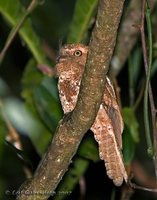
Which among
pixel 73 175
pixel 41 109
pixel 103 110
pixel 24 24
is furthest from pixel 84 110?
pixel 24 24

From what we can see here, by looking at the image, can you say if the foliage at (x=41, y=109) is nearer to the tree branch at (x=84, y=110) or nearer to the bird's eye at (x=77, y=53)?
the tree branch at (x=84, y=110)

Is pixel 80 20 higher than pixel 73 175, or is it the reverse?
pixel 80 20

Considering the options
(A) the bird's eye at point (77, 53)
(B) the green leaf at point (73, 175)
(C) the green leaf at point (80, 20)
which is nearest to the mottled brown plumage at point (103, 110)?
(A) the bird's eye at point (77, 53)

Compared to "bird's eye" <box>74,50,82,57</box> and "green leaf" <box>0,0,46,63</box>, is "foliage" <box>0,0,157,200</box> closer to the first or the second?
"green leaf" <box>0,0,46,63</box>

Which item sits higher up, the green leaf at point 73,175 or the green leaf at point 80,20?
the green leaf at point 80,20

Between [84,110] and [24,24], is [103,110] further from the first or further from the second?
[24,24]

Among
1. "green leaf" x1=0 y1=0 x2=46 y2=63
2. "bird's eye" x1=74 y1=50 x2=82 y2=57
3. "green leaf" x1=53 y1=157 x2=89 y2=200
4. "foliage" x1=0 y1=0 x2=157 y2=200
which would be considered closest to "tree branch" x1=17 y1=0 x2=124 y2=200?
"foliage" x1=0 y1=0 x2=157 y2=200
